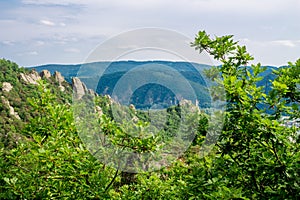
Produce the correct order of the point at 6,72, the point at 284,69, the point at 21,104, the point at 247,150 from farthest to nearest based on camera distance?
1. the point at 6,72
2. the point at 21,104
3. the point at 284,69
4. the point at 247,150

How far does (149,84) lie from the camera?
3.71 metres

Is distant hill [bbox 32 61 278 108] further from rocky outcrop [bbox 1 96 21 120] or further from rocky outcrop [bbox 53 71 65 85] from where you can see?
rocky outcrop [bbox 53 71 65 85]

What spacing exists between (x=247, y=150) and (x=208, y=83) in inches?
35.4

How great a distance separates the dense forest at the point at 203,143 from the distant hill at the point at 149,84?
0.13 m

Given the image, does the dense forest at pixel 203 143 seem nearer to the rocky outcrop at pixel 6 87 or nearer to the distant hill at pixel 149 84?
the distant hill at pixel 149 84

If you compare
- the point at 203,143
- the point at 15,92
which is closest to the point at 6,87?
the point at 15,92

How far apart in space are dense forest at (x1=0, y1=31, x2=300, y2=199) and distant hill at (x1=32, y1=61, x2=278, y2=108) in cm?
13

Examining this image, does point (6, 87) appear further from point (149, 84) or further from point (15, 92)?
point (149, 84)

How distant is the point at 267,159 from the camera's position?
2.83 m

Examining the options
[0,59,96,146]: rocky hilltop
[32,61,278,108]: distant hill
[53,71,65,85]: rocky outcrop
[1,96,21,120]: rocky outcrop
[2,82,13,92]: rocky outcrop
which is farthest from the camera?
[53,71,65,85]: rocky outcrop

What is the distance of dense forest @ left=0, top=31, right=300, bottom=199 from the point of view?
2.86 m

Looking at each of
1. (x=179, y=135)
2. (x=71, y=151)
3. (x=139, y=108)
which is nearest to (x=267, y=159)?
(x=179, y=135)

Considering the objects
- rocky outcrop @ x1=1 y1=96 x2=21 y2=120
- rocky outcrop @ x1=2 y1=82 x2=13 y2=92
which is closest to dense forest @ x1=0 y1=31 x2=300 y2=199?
rocky outcrop @ x1=1 y1=96 x2=21 y2=120

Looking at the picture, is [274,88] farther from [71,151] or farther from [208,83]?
[71,151]
